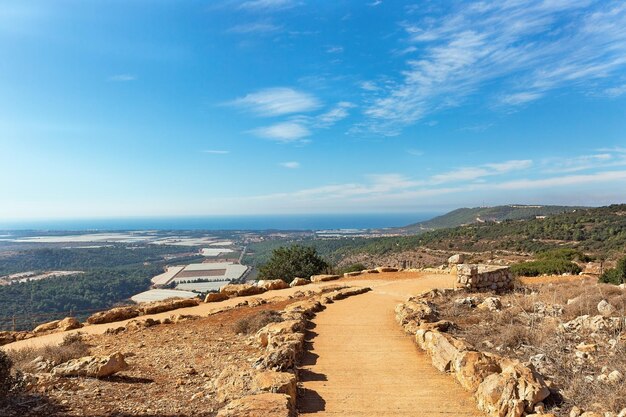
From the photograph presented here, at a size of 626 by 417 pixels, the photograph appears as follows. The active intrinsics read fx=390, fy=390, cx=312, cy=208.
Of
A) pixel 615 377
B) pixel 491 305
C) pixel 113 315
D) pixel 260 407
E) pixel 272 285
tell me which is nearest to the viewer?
pixel 260 407

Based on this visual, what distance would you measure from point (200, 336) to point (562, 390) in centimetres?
917

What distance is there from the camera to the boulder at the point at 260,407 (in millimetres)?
5195

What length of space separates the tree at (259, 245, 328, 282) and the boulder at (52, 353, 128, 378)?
20.5m

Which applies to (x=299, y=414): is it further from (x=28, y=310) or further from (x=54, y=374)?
(x=28, y=310)

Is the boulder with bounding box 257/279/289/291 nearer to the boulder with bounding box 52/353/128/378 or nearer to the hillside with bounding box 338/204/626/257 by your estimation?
the boulder with bounding box 52/353/128/378

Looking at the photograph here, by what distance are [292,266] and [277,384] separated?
2306 cm

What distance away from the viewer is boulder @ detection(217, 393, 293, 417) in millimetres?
5195

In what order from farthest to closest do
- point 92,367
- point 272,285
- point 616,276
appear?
1. point 272,285
2. point 616,276
3. point 92,367

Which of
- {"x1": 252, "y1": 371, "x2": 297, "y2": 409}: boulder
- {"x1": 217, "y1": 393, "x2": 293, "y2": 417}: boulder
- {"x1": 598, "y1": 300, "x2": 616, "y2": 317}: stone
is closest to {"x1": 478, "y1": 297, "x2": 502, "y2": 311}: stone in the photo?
{"x1": 598, "y1": 300, "x2": 616, "y2": 317}: stone

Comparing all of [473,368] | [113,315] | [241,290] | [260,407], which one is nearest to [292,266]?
[241,290]

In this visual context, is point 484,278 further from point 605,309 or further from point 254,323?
point 254,323

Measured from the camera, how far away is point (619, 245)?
3781cm

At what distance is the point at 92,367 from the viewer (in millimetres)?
7734

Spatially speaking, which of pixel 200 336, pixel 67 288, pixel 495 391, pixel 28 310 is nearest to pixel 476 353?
pixel 495 391
